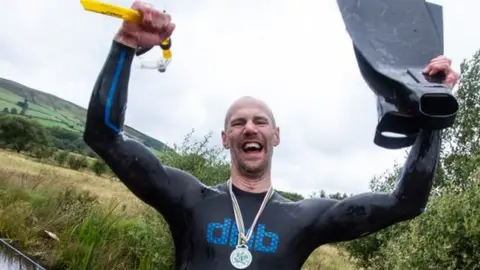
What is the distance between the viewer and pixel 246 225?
291 centimetres

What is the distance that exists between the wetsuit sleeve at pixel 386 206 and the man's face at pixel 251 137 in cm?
38

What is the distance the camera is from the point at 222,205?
299 centimetres

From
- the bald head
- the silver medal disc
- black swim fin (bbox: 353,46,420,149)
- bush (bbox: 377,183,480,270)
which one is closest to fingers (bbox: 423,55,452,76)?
black swim fin (bbox: 353,46,420,149)

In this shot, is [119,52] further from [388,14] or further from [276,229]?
[388,14]

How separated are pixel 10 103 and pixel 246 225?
80.1 meters

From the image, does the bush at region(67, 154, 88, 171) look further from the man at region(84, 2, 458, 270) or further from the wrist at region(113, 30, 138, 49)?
the wrist at region(113, 30, 138, 49)

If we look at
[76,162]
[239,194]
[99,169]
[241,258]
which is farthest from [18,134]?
[241,258]

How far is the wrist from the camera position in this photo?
2.77m

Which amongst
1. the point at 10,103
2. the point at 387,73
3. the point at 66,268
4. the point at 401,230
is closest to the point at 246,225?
the point at 387,73

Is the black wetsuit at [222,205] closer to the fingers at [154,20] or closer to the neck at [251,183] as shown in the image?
the neck at [251,183]

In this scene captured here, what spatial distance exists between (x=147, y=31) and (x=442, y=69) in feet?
4.57

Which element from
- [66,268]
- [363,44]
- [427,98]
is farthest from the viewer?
[66,268]

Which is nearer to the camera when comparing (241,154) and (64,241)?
(241,154)

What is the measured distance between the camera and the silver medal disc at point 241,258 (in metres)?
2.79
